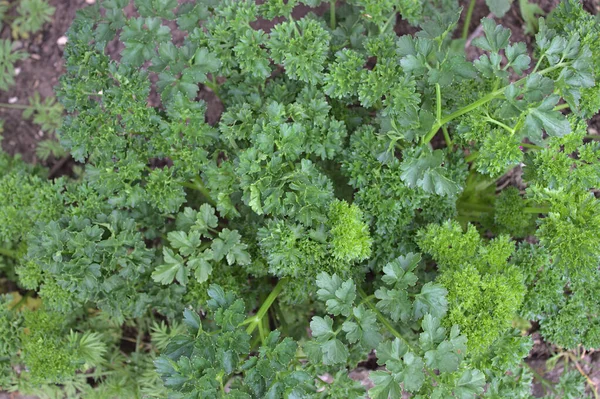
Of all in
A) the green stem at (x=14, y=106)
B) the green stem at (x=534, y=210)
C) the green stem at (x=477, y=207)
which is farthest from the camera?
the green stem at (x=14, y=106)

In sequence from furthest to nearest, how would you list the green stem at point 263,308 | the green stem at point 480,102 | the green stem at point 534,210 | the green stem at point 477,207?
1. the green stem at point 477,207
2. the green stem at point 534,210
3. the green stem at point 263,308
4. the green stem at point 480,102

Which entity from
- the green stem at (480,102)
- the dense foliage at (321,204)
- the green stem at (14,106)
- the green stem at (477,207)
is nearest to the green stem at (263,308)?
the dense foliage at (321,204)

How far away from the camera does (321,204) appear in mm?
2014

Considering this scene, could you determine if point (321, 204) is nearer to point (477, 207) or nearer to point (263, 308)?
point (263, 308)

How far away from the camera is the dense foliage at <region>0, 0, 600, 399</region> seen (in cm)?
188

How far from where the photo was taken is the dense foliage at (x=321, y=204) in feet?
6.15

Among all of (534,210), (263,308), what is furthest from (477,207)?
(263,308)

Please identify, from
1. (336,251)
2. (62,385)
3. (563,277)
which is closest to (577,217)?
(563,277)

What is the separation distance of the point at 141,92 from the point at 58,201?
1.92 ft

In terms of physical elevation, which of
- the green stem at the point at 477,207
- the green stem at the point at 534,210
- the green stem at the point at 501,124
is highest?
the green stem at the point at 501,124

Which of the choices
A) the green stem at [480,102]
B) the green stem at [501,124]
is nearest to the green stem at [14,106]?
the green stem at [480,102]

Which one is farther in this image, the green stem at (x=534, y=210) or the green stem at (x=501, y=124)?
the green stem at (x=534, y=210)

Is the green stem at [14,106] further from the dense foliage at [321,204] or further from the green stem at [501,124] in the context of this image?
the green stem at [501,124]

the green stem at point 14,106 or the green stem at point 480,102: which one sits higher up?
the green stem at point 480,102
